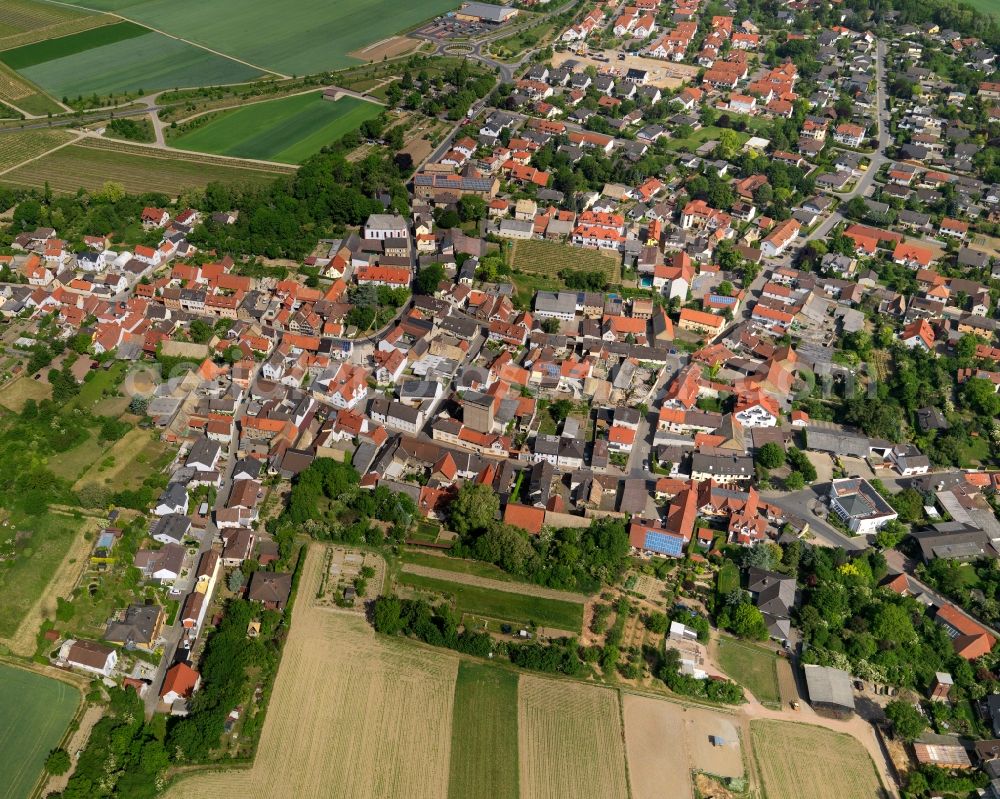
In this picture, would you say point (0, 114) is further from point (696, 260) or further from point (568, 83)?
point (696, 260)

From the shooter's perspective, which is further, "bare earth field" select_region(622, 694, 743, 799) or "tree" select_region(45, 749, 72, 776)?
"bare earth field" select_region(622, 694, 743, 799)

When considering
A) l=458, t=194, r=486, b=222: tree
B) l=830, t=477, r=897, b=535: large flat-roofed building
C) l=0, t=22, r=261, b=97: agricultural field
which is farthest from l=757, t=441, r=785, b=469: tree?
l=0, t=22, r=261, b=97: agricultural field

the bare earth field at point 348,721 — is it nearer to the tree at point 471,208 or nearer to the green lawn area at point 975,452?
the green lawn area at point 975,452

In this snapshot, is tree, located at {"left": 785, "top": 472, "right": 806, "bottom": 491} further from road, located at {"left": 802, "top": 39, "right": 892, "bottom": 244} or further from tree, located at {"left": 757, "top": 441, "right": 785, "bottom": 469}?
road, located at {"left": 802, "top": 39, "right": 892, "bottom": 244}

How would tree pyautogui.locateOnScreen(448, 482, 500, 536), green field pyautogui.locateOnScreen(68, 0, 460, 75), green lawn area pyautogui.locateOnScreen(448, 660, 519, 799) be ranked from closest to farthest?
green lawn area pyautogui.locateOnScreen(448, 660, 519, 799) < tree pyautogui.locateOnScreen(448, 482, 500, 536) < green field pyautogui.locateOnScreen(68, 0, 460, 75)

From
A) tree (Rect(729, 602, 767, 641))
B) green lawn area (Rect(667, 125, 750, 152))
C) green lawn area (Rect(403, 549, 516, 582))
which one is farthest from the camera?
green lawn area (Rect(667, 125, 750, 152))

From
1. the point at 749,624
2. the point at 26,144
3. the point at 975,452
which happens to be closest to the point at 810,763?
the point at 749,624

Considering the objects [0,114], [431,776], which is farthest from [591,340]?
[0,114]
